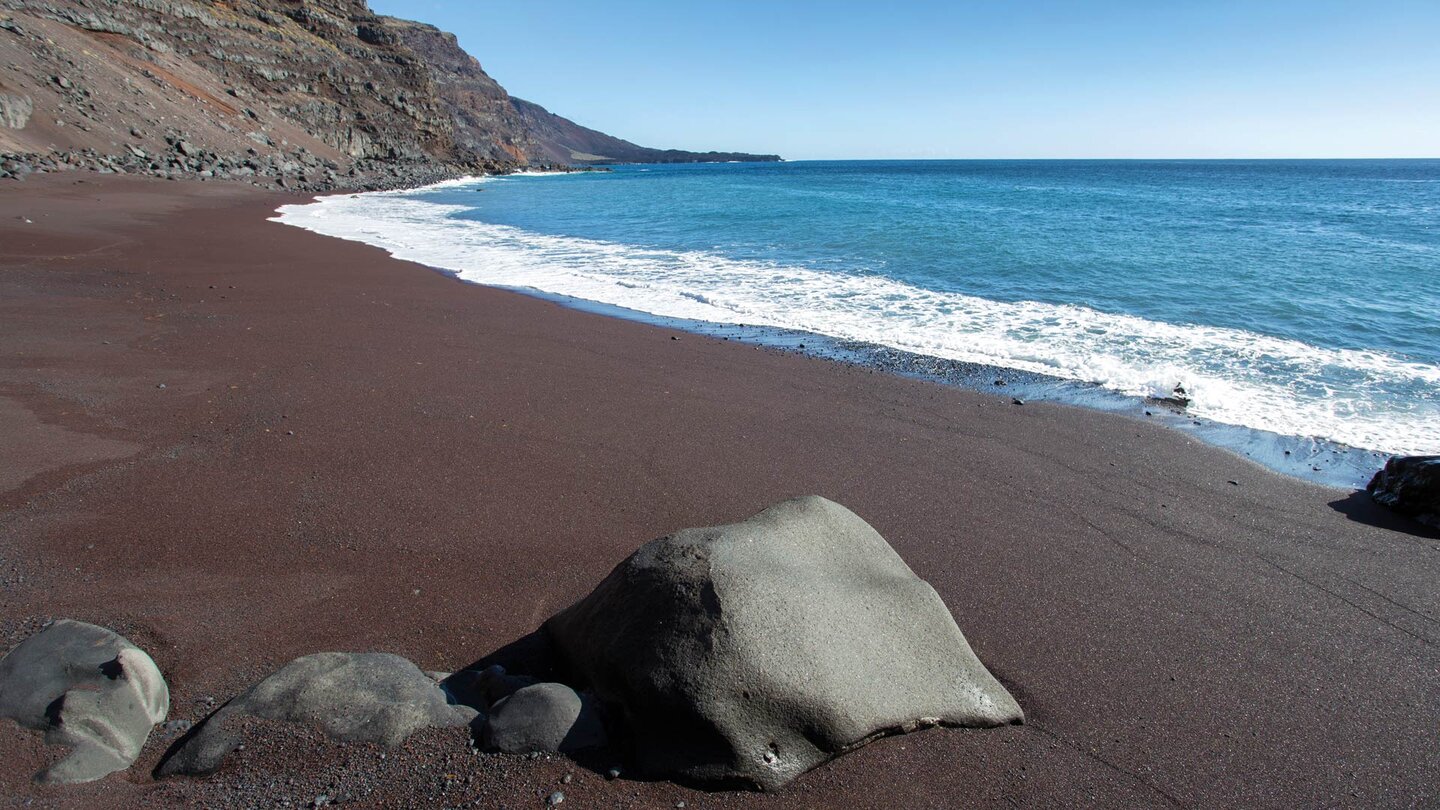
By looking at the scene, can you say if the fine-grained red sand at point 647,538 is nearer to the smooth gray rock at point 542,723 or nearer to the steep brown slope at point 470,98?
the smooth gray rock at point 542,723

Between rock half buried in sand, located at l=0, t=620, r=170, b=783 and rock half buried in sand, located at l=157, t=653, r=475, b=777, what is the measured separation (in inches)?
8.9

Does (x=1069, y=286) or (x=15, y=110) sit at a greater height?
(x=15, y=110)

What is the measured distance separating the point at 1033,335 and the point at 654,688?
928 cm

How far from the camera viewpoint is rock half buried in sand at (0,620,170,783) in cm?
264

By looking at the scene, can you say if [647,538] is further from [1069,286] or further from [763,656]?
[1069,286]

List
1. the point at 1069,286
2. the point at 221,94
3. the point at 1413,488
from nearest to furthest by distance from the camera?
the point at 1413,488 < the point at 1069,286 < the point at 221,94

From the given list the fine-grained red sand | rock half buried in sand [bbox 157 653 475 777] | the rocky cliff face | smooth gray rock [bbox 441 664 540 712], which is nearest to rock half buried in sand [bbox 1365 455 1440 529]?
the fine-grained red sand

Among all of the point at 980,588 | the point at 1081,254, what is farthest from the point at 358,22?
the point at 980,588

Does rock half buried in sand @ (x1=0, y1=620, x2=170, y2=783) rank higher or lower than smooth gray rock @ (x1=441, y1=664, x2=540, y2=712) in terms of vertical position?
higher

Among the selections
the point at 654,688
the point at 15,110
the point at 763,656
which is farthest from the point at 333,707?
the point at 15,110

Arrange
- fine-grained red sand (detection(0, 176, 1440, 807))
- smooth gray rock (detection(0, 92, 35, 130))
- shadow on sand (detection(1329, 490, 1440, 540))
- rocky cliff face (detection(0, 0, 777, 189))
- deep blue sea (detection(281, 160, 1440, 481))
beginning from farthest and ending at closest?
rocky cliff face (detection(0, 0, 777, 189)) < smooth gray rock (detection(0, 92, 35, 130)) < deep blue sea (detection(281, 160, 1440, 481)) < shadow on sand (detection(1329, 490, 1440, 540)) < fine-grained red sand (detection(0, 176, 1440, 807))

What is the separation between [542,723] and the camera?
2.82 m

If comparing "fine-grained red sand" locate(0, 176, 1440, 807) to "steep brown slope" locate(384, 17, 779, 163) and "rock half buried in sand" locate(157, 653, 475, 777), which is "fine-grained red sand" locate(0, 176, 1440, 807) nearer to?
"rock half buried in sand" locate(157, 653, 475, 777)

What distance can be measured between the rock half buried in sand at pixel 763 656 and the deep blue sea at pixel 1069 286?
5883mm
